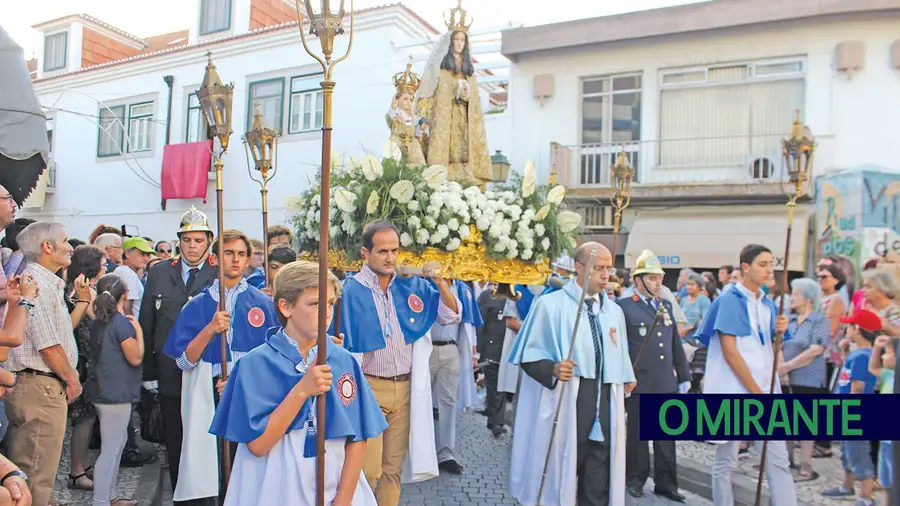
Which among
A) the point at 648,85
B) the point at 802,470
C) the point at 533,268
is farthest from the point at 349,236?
the point at 648,85

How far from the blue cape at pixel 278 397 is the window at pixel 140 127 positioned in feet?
63.3

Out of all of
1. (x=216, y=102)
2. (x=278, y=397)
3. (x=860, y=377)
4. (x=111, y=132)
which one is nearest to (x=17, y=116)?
(x=216, y=102)

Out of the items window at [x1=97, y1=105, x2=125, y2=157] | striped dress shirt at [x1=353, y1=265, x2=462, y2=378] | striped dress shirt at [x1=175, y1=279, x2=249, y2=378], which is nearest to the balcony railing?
striped dress shirt at [x1=353, y1=265, x2=462, y2=378]

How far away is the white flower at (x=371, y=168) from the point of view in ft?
16.8

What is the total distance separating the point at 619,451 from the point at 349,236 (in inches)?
93.4

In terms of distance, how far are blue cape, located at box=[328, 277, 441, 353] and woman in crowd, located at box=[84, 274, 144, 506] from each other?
1.61m

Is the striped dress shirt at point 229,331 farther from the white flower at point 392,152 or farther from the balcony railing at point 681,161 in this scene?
the balcony railing at point 681,161

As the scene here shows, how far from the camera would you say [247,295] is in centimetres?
445

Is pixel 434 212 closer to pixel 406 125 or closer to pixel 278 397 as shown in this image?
pixel 406 125

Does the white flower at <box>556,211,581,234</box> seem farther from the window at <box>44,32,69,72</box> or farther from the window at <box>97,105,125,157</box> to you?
the window at <box>44,32,69,72</box>

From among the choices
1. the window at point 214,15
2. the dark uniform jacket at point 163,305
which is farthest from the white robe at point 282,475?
the window at point 214,15

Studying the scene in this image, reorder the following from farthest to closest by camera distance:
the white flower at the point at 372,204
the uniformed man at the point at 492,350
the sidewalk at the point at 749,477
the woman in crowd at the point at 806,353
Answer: the uniformed man at the point at 492,350 < the woman in crowd at the point at 806,353 < the sidewalk at the point at 749,477 < the white flower at the point at 372,204

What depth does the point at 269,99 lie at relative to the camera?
59.7 ft

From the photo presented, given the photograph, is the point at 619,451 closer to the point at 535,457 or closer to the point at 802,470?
the point at 535,457
